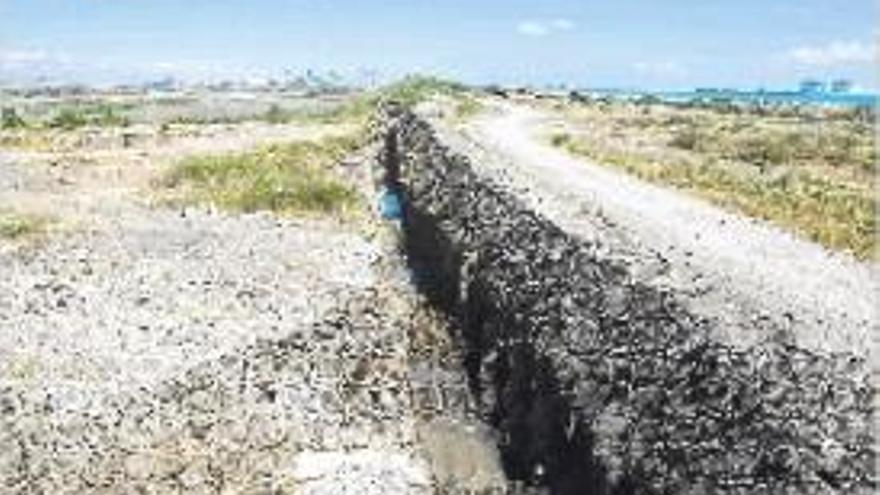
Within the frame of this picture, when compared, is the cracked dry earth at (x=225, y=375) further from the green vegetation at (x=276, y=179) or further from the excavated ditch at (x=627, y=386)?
the green vegetation at (x=276, y=179)

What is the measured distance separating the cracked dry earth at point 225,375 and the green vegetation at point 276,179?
1070cm

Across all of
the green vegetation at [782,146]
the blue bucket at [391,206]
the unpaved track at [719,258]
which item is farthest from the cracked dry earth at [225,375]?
the green vegetation at [782,146]

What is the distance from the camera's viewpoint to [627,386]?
19906 millimetres

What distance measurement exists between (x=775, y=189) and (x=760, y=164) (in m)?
21.6

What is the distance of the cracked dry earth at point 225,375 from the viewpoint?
25609 mm

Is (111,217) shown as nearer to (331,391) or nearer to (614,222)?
(614,222)

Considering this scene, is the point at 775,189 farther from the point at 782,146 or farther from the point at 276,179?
the point at 782,146

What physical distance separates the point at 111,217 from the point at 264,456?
35322mm

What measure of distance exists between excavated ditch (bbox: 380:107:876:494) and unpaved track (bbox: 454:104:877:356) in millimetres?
1036

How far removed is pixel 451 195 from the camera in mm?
43469

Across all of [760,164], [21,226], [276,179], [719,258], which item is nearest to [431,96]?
[760,164]

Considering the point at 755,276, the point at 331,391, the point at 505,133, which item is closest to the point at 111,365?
the point at 331,391

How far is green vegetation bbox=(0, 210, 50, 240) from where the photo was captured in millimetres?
52963

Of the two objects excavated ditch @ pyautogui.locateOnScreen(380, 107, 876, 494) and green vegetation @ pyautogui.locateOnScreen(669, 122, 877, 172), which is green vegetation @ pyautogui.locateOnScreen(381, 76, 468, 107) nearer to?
green vegetation @ pyautogui.locateOnScreen(669, 122, 877, 172)
